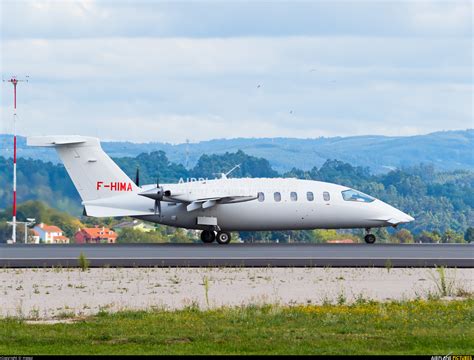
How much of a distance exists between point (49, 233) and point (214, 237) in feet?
40.9

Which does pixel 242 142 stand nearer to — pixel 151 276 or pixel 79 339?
pixel 151 276

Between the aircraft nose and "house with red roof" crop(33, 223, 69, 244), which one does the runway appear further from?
"house with red roof" crop(33, 223, 69, 244)

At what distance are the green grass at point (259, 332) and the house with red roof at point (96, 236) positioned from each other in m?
38.6

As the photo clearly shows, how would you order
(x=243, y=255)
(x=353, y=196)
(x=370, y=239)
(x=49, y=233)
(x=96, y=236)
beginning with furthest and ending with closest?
(x=96, y=236) → (x=49, y=233) → (x=353, y=196) → (x=370, y=239) → (x=243, y=255)

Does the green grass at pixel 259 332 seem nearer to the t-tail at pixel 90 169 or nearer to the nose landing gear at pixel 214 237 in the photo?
the nose landing gear at pixel 214 237

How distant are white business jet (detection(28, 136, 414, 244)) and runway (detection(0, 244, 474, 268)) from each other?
224 cm

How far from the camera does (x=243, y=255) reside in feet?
150

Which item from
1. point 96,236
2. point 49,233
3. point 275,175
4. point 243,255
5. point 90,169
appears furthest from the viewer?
point 275,175

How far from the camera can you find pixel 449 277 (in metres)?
38.0

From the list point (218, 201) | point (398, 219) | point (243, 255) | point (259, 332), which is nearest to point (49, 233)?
point (218, 201)

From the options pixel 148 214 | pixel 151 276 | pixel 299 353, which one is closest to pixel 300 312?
pixel 299 353

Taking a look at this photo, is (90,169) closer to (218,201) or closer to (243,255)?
(218,201)

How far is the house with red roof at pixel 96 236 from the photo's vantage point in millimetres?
67625

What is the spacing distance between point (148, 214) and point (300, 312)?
27884mm
